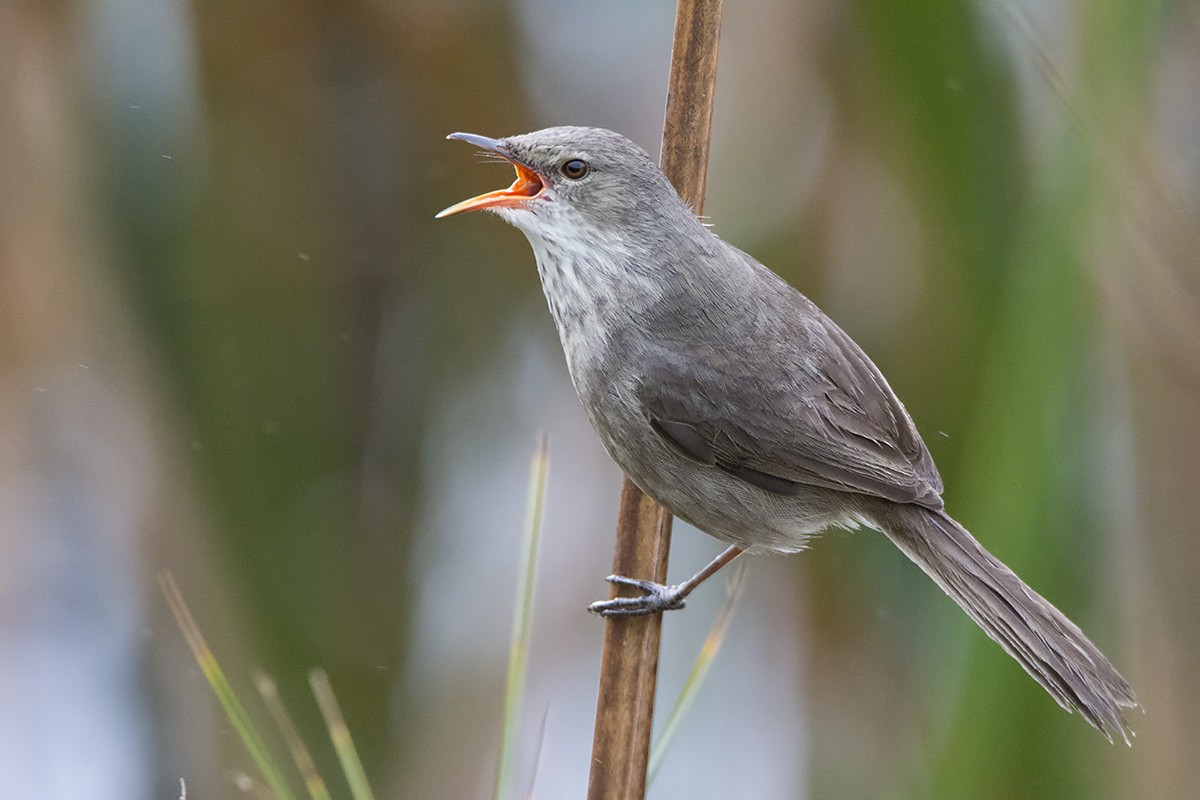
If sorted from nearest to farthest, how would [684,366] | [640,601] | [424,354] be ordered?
[640,601], [684,366], [424,354]

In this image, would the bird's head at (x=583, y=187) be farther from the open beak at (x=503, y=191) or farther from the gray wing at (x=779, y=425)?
the gray wing at (x=779, y=425)

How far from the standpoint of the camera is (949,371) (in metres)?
3.28

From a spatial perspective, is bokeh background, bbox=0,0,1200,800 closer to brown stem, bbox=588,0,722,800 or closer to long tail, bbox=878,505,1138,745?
long tail, bbox=878,505,1138,745

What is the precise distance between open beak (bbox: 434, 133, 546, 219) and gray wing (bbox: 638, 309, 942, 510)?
463 millimetres

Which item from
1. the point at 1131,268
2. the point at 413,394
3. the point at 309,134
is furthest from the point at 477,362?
the point at 1131,268

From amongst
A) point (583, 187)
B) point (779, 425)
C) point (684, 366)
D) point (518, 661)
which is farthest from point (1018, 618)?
point (583, 187)

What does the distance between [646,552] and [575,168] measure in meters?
0.88

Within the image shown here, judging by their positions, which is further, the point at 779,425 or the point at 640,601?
the point at 779,425

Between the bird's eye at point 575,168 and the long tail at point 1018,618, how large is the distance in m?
1.07

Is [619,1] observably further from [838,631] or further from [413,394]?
[838,631]

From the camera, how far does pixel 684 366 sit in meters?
2.83

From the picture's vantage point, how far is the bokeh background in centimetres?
323

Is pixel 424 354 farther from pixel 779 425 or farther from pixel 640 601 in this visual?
pixel 640 601

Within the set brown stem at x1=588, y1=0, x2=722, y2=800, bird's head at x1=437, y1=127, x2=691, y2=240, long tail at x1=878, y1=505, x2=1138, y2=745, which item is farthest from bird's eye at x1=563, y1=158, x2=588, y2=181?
long tail at x1=878, y1=505, x2=1138, y2=745
